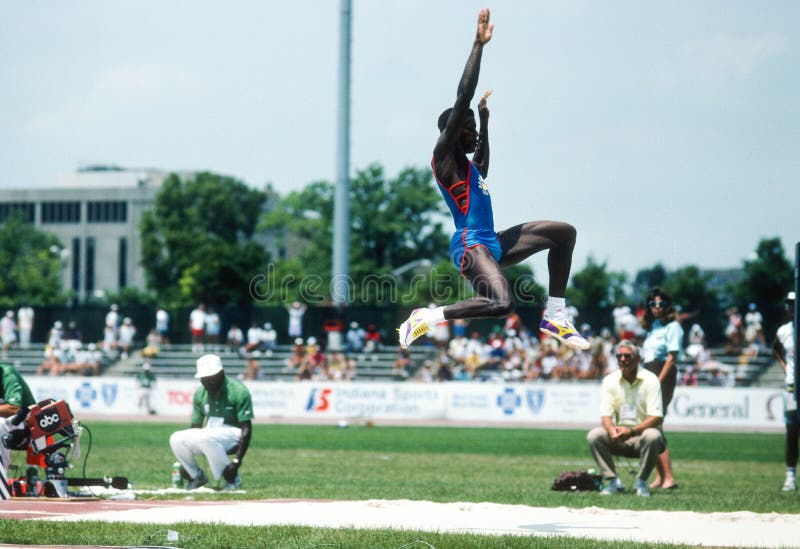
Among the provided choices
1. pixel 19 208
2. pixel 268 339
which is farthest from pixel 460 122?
pixel 19 208

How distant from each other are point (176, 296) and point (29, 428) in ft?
268

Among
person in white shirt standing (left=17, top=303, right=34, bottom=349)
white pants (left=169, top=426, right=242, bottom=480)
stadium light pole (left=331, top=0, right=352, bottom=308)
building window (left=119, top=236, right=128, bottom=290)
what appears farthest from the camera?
building window (left=119, top=236, right=128, bottom=290)

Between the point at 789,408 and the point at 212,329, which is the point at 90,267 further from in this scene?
the point at 789,408

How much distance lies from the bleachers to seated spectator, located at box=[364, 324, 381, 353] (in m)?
0.21

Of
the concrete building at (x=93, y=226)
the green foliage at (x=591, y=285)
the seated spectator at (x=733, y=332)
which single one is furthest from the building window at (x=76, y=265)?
the seated spectator at (x=733, y=332)

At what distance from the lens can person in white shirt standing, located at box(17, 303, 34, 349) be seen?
144 feet

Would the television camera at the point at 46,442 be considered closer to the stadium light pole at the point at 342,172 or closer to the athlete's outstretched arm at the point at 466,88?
the athlete's outstretched arm at the point at 466,88

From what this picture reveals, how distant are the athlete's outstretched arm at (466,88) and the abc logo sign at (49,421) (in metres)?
4.76

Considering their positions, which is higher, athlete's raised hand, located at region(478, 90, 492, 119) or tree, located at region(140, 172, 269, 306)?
tree, located at region(140, 172, 269, 306)

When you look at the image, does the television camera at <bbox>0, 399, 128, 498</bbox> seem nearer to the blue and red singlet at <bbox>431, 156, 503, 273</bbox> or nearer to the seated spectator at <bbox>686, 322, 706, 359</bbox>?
the blue and red singlet at <bbox>431, 156, 503, 273</bbox>

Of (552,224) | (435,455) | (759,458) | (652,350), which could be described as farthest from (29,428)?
(759,458)

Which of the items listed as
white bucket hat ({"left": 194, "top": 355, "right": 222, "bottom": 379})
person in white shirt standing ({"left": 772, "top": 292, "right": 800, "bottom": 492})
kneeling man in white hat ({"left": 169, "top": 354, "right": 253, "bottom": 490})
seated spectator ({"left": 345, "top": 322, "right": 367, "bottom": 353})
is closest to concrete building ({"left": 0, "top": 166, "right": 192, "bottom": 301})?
seated spectator ({"left": 345, "top": 322, "right": 367, "bottom": 353})

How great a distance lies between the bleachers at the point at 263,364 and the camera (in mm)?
38938

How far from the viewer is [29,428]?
10.8 m
